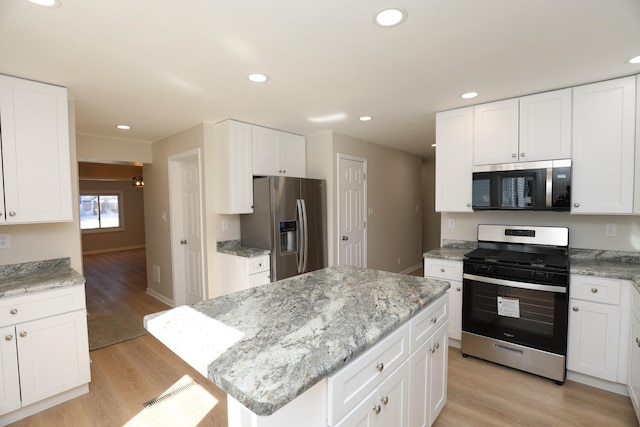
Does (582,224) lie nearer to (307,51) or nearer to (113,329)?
(307,51)

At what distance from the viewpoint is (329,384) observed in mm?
999

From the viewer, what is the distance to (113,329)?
3.50 m

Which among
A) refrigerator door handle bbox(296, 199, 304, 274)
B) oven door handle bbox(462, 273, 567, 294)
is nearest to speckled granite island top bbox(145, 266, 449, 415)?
oven door handle bbox(462, 273, 567, 294)

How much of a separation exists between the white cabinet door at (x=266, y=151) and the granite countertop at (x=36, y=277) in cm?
198

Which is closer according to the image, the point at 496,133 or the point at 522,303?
the point at 522,303

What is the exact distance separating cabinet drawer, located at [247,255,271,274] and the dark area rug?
Result: 58.3 inches

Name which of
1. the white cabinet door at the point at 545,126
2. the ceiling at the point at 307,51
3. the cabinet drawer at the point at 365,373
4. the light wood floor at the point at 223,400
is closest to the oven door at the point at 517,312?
the light wood floor at the point at 223,400

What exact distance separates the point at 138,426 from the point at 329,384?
1.80 meters

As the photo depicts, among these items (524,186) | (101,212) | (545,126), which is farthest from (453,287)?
(101,212)

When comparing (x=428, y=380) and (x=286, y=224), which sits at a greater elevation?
(x=286, y=224)

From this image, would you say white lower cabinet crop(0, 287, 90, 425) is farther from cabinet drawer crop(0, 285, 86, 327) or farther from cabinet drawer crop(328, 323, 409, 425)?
cabinet drawer crop(328, 323, 409, 425)

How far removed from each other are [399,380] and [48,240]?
3016 mm

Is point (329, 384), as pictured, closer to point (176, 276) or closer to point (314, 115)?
point (314, 115)

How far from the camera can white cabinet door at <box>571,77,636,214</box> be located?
2303 millimetres
